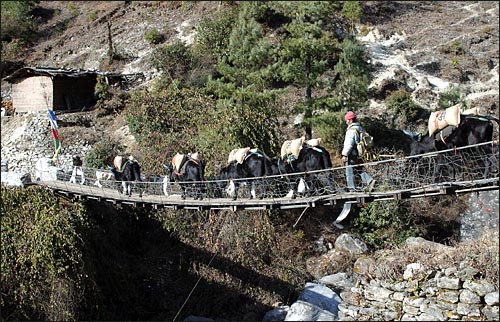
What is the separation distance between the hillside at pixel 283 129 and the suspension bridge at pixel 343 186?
6.45ft

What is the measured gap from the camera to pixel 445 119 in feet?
18.9

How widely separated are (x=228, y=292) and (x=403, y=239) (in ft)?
14.2

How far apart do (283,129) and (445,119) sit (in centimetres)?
1010

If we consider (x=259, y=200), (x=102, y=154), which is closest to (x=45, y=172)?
(x=102, y=154)

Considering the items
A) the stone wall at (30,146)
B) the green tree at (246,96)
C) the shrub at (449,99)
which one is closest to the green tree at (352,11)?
the shrub at (449,99)

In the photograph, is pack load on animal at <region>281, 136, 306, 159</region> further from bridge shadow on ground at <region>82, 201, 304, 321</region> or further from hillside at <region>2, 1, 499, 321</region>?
bridge shadow on ground at <region>82, 201, 304, 321</region>

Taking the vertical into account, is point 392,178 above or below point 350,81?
below

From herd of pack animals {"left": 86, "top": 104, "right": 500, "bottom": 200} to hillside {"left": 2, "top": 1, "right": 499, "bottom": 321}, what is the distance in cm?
222

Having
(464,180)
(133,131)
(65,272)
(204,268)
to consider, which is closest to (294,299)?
(204,268)

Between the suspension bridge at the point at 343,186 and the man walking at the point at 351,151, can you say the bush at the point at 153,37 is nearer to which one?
the suspension bridge at the point at 343,186

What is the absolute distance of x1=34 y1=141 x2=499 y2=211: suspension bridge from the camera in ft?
18.0

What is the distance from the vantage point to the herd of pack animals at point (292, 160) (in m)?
5.71

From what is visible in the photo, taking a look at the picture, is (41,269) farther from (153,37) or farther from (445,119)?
(153,37)

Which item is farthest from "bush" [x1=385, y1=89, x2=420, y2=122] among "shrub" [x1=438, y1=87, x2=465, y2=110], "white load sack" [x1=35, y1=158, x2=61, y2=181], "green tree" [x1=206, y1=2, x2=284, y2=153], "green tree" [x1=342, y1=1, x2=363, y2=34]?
"white load sack" [x1=35, y1=158, x2=61, y2=181]
